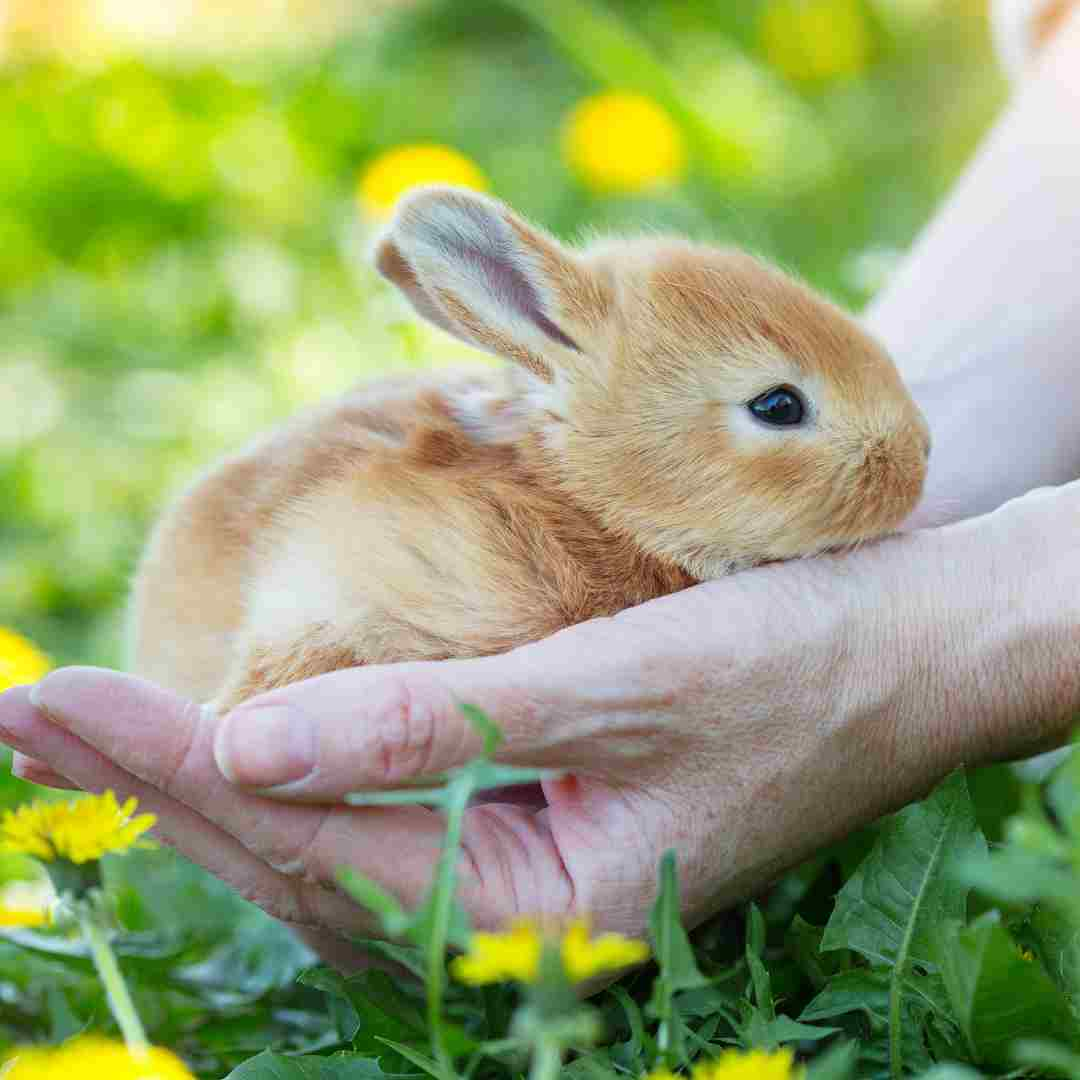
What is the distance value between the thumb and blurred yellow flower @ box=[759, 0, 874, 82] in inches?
186

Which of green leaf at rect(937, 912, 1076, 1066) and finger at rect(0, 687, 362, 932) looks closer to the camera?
green leaf at rect(937, 912, 1076, 1066)

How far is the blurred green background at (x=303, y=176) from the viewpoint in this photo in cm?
421

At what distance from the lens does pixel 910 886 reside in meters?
1.88

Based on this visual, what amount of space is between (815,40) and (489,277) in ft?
14.0

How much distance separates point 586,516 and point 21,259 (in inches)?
135

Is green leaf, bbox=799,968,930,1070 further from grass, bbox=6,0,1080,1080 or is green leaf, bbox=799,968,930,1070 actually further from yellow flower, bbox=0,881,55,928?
yellow flower, bbox=0,881,55,928

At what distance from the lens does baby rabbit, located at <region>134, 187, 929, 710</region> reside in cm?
205

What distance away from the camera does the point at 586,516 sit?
7.29 ft

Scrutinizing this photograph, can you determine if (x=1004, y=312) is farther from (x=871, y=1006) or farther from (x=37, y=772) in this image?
(x=37, y=772)

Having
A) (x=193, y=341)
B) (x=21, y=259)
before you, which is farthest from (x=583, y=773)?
(x=21, y=259)

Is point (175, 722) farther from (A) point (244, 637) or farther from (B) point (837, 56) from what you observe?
(B) point (837, 56)

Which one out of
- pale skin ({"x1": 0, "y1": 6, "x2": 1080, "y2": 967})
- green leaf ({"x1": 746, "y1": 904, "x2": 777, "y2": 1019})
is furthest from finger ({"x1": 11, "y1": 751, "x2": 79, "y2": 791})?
green leaf ({"x1": 746, "y1": 904, "x2": 777, "y2": 1019})

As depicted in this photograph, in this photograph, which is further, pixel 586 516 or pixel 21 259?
pixel 21 259

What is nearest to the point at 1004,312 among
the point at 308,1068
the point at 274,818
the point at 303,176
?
the point at 274,818
